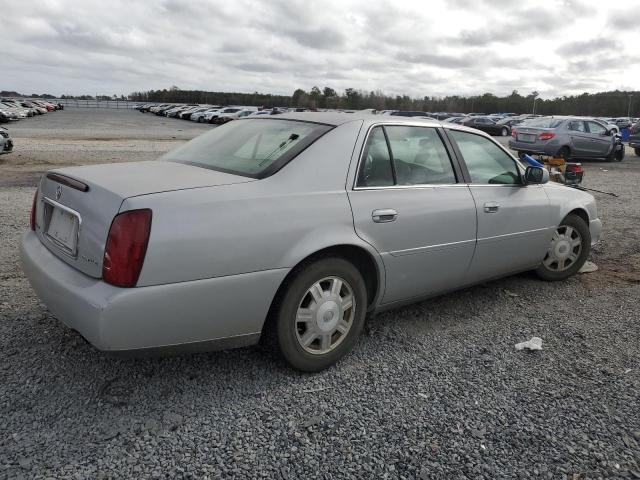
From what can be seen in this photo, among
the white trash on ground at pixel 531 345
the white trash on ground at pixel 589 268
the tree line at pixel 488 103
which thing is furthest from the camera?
the tree line at pixel 488 103

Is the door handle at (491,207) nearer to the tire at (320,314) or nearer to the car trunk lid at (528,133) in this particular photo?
the tire at (320,314)

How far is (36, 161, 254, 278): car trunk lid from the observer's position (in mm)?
2586

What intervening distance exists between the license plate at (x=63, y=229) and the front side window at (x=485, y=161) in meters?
2.70

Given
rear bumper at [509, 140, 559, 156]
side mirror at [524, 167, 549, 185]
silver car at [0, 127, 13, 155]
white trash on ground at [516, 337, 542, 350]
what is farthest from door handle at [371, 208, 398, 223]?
rear bumper at [509, 140, 559, 156]

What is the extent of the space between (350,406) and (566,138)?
56.0 feet

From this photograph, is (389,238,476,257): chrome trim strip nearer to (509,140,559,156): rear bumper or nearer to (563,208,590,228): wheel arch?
(563,208,590,228): wheel arch

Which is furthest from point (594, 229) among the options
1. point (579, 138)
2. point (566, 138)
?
point (579, 138)

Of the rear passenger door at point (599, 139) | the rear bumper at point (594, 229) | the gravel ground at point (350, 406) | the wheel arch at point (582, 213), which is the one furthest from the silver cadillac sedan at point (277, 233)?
the rear passenger door at point (599, 139)

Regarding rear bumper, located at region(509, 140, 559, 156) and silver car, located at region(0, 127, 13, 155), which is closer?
silver car, located at region(0, 127, 13, 155)

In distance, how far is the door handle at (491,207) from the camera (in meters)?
3.96

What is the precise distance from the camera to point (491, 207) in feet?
13.1

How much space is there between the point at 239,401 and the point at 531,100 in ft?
322

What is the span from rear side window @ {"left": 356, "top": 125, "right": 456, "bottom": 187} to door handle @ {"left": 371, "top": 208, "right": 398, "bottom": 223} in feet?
0.59

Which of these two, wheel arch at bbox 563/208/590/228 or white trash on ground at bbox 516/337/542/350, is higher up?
wheel arch at bbox 563/208/590/228
